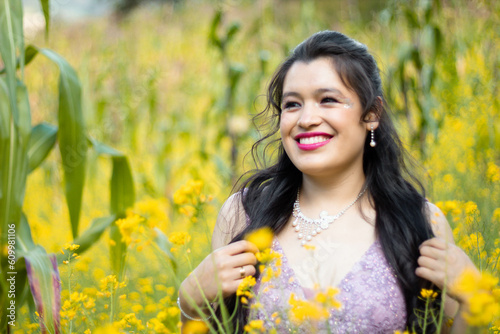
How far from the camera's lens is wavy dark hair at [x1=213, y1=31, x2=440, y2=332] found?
133cm

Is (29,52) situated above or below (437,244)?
above

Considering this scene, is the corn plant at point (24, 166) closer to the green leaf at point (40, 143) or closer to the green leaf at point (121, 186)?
the green leaf at point (40, 143)

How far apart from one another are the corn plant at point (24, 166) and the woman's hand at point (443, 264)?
0.94m

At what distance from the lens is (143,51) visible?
19.7ft

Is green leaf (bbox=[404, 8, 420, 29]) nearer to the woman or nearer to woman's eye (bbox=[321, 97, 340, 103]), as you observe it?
the woman

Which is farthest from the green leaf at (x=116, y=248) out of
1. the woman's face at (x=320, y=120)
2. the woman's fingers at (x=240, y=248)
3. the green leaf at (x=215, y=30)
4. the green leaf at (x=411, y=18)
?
the green leaf at (x=411, y=18)

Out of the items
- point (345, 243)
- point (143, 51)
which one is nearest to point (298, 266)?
point (345, 243)

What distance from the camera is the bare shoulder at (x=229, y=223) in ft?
5.06

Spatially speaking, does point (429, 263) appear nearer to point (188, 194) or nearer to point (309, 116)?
point (309, 116)

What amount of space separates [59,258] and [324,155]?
91 centimetres

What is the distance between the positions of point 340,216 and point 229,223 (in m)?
0.36

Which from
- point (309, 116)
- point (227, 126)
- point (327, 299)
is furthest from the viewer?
point (227, 126)

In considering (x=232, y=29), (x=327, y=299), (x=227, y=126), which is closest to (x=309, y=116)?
(x=327, y=299)

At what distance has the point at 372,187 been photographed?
150 centimetres
